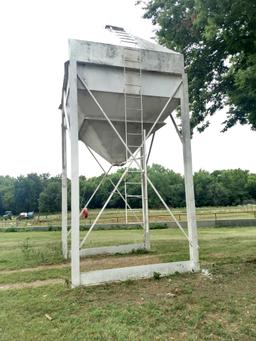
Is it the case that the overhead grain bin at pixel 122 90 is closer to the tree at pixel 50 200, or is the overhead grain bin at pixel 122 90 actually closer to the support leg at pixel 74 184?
the support leg at pixel 74 184

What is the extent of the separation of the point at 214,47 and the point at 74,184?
627 centimetres

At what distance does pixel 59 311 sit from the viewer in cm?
483

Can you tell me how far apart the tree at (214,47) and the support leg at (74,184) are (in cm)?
322

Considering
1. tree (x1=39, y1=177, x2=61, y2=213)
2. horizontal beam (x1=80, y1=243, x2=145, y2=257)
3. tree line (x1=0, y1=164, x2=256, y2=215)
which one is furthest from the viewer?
tree (x1=39, y1=177, x2=61, y2=213)

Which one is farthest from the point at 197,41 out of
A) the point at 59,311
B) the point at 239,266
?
the point at 59,311

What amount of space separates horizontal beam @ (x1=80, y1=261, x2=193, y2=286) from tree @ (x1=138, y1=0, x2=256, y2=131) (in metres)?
4.58

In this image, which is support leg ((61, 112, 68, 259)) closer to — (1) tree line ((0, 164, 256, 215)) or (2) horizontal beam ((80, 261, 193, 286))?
(2) horizontal beam ((80, 261, 193, 286))

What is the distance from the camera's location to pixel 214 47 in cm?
978

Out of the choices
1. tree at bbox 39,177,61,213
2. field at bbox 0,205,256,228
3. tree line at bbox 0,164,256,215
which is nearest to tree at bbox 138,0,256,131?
field at bbox 0,205,256,228

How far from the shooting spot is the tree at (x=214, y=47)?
23.9ft

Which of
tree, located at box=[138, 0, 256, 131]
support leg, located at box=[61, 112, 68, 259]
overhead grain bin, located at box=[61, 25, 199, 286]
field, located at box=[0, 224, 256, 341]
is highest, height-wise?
tree, located at box=[138, 0, 256, 131]

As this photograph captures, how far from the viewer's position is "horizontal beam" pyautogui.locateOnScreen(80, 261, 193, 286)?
639 cm

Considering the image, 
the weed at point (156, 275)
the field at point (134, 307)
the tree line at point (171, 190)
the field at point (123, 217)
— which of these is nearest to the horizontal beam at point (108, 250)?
the field at point (134, 307)

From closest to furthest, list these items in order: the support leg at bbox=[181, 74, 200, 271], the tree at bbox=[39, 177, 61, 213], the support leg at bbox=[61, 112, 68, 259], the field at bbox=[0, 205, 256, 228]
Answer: the support leg at bbox=[181, 74, 200, 271]
the support leg at bbox=[61, 112, 68, 259]
the field at bbox=[0, 205, 256, 228]
the tree at bbox=[39, 177, 61, 213]
